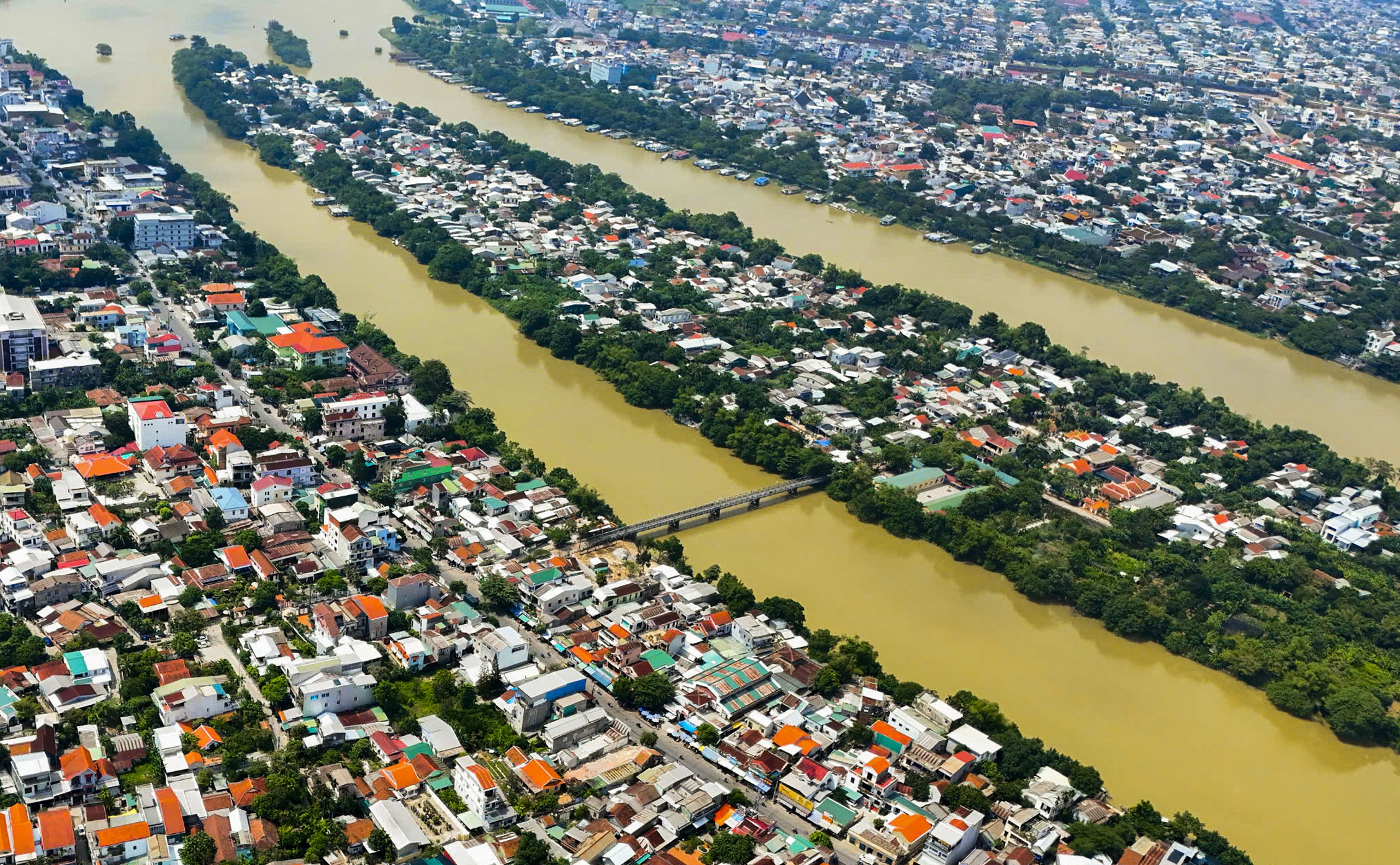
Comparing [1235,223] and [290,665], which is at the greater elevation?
[1235,223]

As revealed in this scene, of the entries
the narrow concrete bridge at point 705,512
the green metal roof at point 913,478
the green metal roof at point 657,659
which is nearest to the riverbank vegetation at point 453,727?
the narrow concrete bridge at point 705,512

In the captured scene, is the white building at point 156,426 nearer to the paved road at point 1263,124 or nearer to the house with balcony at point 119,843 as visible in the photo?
the house with balcony at point 119,843

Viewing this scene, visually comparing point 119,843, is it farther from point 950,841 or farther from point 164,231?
point 164,231

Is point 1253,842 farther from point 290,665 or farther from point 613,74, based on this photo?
point 613,74

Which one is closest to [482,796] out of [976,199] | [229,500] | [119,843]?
[119,843]

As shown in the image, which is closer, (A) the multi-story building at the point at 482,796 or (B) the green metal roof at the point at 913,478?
(A) the multi-story building at the point at 482,796

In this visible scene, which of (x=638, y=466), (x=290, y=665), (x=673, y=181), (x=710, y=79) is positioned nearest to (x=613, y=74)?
(x=710, y=79)

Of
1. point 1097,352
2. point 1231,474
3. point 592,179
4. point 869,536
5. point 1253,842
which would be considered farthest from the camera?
point 592,179
